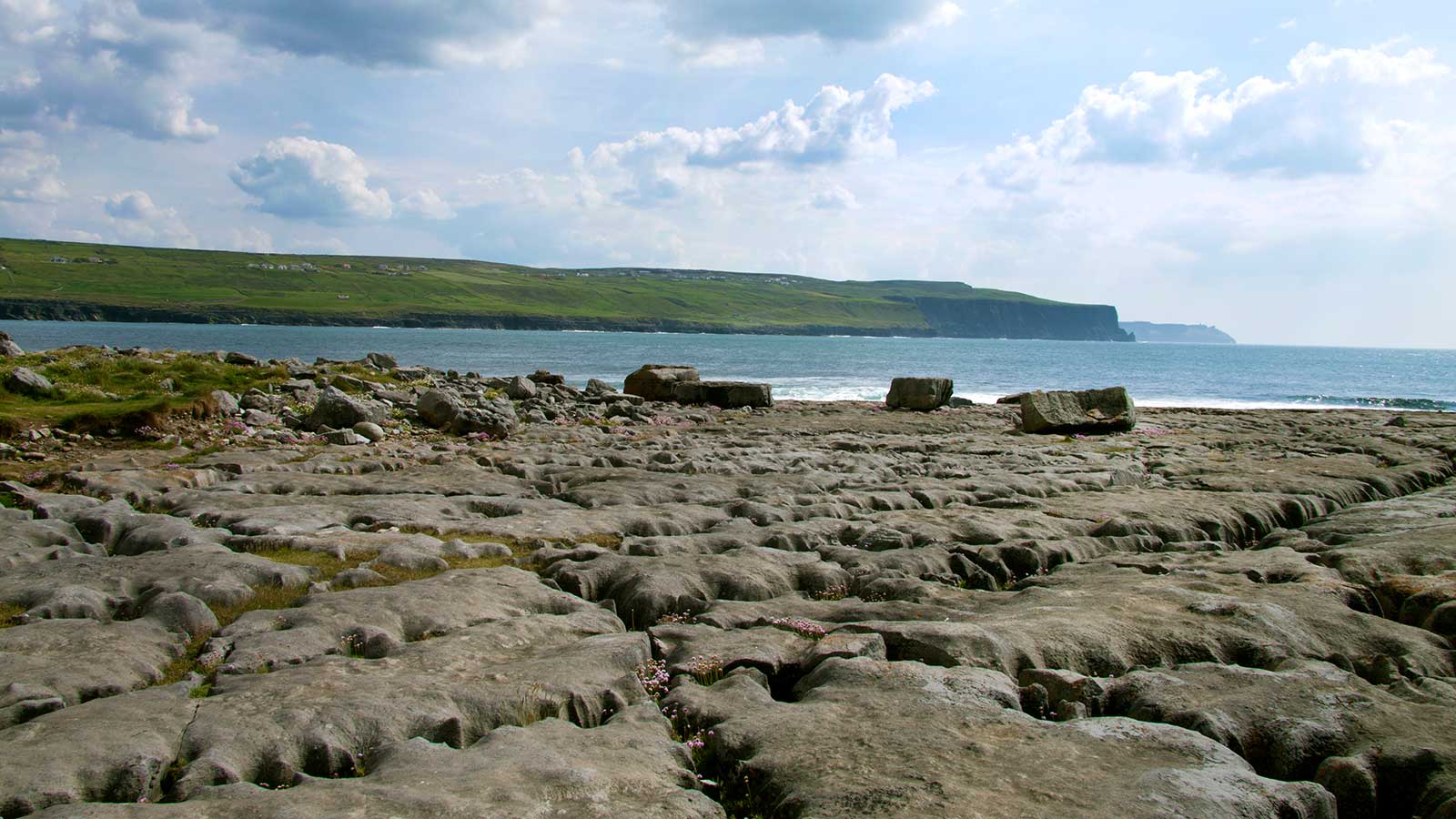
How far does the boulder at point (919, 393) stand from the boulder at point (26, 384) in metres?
36.7

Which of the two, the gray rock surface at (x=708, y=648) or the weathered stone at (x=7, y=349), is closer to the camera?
the gray rock surface at (x=708, y=648)

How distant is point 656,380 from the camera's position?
4700cm

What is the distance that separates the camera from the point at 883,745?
22.9 ft

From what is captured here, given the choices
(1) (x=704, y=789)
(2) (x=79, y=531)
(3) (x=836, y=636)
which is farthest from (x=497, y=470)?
(1) (x=704, y=789)

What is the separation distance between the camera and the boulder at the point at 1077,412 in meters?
36.8

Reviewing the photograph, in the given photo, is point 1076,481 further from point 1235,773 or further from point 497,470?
point 1235,773

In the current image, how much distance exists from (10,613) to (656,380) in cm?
3770

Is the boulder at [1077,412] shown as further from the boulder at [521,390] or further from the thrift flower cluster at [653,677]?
the thrift flower cluster at [653,677]

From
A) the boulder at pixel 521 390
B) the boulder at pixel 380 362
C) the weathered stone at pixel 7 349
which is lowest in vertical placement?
the boulder at pixel 521 390

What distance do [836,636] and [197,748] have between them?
5996 mm

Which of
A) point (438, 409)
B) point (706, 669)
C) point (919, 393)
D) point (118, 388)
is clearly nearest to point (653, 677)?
point (706, 669)

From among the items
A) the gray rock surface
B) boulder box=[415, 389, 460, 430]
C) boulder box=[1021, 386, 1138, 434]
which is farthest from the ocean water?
the gray rock surface

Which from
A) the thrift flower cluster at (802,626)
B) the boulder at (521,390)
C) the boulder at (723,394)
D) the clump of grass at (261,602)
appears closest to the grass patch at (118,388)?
the boulder at (521,390)

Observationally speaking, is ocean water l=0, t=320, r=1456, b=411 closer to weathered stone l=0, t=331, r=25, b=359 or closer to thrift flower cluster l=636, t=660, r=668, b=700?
weathered stone l=0, t=331, r=25, b=359
